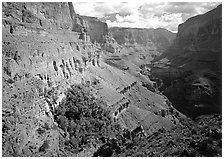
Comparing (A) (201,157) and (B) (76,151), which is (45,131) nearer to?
(B) (76,151)

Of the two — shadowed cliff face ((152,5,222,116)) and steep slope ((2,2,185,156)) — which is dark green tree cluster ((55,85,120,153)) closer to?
steep slope ((2,2,185,156))

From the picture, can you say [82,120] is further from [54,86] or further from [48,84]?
[48,84]

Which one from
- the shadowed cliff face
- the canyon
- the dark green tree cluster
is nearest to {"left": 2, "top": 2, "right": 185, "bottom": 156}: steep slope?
the canyon

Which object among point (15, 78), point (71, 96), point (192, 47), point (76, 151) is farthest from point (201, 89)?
point (192, 47)

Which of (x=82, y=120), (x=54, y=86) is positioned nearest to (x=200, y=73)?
(x=82, y=120)

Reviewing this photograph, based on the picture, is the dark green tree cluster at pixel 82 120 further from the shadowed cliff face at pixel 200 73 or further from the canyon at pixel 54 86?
the shadowed cliff face at pixel 200 73

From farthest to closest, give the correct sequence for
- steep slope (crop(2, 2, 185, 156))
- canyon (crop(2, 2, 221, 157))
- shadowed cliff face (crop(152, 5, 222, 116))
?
shadowed cliff face (crop(152, 5, 222, 116)) → canyon (crop(2, 2, 221, 157)) → steep slope (crop(2, 2, 185, 156))
